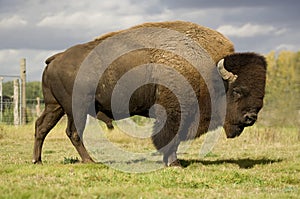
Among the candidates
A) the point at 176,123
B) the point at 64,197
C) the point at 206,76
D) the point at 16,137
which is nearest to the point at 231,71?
the point at 206,76

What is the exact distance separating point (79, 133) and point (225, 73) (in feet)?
11.0

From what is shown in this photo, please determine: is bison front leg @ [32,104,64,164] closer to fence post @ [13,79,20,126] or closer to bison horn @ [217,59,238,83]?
bison horn @ [217,59,238,83]

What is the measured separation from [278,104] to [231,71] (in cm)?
1435

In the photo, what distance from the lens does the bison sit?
9898 millimetres

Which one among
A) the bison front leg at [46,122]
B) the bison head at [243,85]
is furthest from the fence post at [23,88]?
the bison head at [243,85]

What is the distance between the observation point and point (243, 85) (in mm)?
9922

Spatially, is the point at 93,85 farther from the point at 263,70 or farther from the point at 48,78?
the point at 263,70

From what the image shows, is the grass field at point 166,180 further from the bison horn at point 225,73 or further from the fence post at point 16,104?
the fence post at point 16,104

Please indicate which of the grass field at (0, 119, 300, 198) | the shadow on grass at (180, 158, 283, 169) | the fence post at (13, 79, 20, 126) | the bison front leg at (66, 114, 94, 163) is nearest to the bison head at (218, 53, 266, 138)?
the shadow on grass at (180, 158, 283, 169)

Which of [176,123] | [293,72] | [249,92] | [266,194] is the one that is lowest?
[266,194]

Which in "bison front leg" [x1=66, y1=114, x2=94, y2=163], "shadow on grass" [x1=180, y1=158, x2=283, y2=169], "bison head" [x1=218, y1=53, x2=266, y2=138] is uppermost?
"bison head" [x1=218, y1=53, x2=266, y2=138]

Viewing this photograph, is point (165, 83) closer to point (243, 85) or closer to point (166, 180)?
point (243, 85)

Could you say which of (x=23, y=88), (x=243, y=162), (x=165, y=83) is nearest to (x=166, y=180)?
(x=165, y=83)

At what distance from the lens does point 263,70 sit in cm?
988
